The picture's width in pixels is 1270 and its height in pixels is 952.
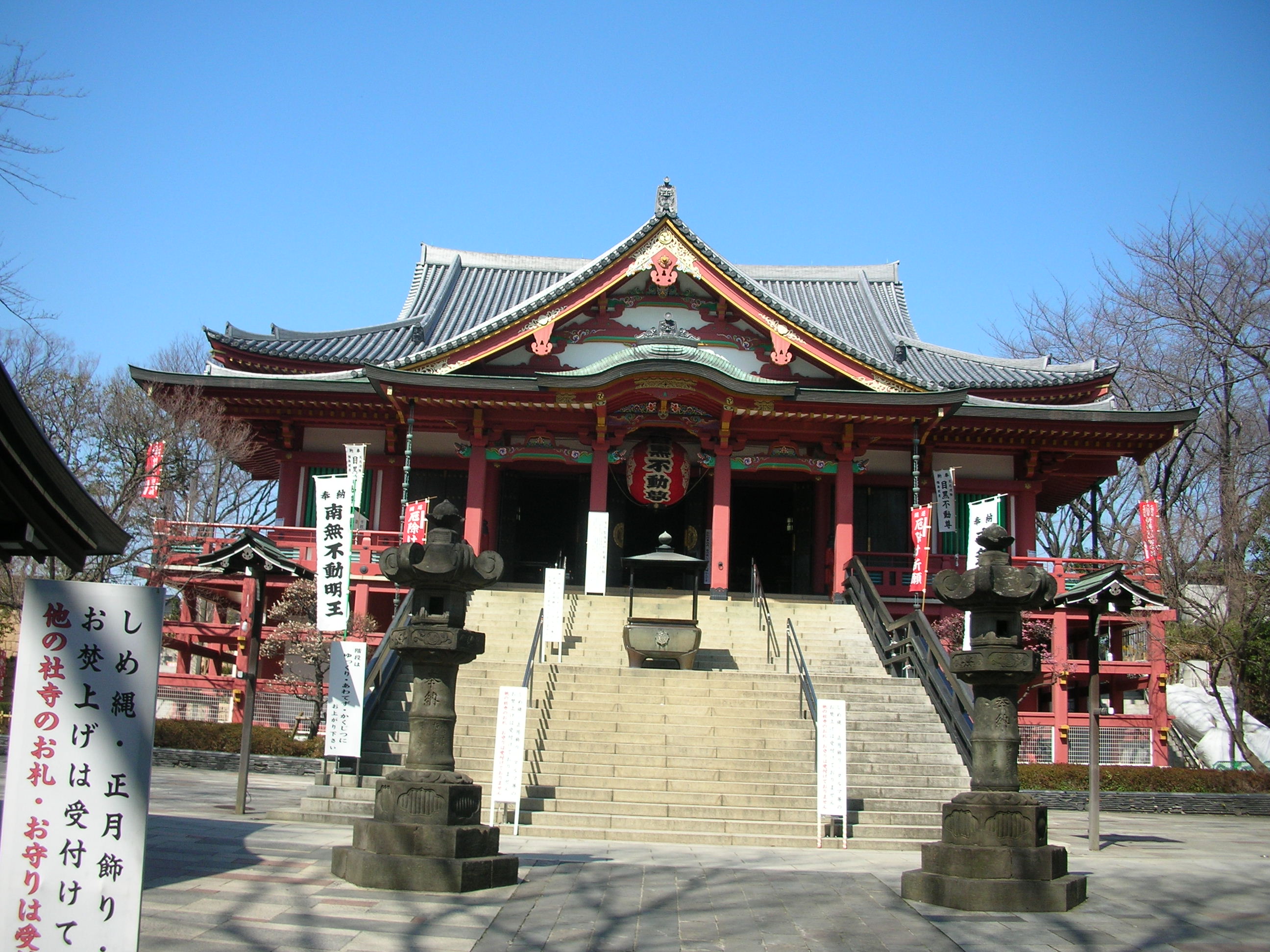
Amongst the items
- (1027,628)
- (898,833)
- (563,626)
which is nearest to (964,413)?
(1027,628)

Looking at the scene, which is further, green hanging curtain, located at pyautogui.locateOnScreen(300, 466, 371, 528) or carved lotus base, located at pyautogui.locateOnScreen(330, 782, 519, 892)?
green hanging curtain, located at pyautogui.locateOnScreen(300, 466, 371, 528)

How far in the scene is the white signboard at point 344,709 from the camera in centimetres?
1192

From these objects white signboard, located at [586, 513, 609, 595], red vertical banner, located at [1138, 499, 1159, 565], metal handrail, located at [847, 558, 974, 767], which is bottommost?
metal handrail, located at [847, 558, 974, 767]

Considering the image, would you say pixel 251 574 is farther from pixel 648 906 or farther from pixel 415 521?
pixel 648 906

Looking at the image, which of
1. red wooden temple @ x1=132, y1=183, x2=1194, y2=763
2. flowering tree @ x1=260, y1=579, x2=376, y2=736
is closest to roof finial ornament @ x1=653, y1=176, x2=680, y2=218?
red wooden temple @ x1=132, y1=183, x2=1194, y2=763

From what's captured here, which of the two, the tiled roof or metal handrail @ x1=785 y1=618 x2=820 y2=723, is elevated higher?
the tiled roof

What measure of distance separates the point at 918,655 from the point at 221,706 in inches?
500

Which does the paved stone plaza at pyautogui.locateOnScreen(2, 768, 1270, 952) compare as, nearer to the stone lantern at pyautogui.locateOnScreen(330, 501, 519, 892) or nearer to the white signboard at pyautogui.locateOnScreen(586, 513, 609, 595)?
the stone lantern at pyautogui.locateOnScreen(330, 501, 519, 892)

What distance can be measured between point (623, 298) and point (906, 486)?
24.6 ft

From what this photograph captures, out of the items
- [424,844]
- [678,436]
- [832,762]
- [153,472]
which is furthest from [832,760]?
[153,472]

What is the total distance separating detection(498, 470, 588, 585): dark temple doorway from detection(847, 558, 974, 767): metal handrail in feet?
21.9

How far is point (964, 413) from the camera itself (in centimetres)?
2100

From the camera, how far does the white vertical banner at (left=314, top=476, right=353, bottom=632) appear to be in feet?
46.9

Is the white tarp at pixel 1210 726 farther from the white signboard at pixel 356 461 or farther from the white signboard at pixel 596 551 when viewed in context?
the white signboard at pixel 356 461
